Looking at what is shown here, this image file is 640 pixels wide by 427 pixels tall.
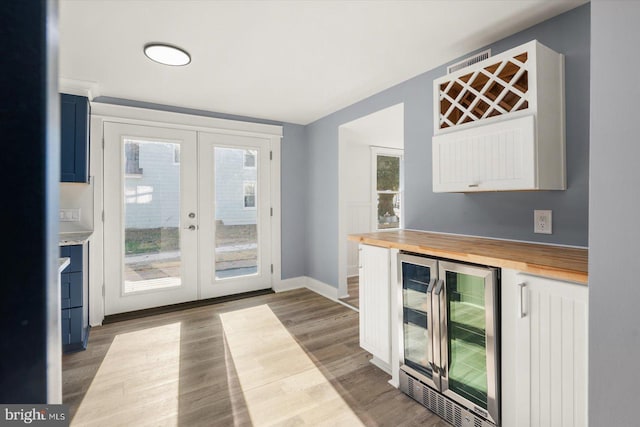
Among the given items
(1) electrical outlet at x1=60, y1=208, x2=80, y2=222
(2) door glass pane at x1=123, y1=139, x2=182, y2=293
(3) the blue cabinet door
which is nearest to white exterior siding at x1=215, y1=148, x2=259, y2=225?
(2) door glass pane at x1=123, y1=139, x2=182, y2=293

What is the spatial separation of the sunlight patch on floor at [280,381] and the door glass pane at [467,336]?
638mm

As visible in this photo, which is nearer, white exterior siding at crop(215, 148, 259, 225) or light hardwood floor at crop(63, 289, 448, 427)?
light hardwood floor at crop(63, 289, 448, 427)

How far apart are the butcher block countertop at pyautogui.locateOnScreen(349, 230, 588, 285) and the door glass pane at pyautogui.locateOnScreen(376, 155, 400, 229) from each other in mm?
3170

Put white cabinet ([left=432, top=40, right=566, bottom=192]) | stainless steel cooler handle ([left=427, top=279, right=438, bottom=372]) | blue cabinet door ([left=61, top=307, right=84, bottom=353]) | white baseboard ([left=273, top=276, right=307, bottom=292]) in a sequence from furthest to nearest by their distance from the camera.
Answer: white baseboard ([left=273, top=276, right=307, bottom=292]), blue cabinet door ([left=61, top=307, right=84, bottom=353]), stainless steel cooler handle ([left=427, top=279, right=438, bottom=372]), white cabinet ([left=432, top=40, right=566, bottom=192])

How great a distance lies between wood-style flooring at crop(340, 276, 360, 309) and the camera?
12.4 ft

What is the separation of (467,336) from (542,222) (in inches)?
35.0

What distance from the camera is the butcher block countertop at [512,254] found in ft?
4.37

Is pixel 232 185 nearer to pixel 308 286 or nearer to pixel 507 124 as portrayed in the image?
pixel 308 286

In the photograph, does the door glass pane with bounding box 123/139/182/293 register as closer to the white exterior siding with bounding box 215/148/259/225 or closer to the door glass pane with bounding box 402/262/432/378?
the white exterior siding with bounding box 215/148/259/225

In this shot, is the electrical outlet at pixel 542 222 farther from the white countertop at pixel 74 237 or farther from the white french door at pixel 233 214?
the white countertop at pixel 74 237

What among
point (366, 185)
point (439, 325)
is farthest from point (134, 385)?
point (366, 185)

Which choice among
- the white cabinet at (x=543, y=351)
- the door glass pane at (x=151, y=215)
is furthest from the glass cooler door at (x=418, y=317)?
the door glass pane at (x=151, y=215)

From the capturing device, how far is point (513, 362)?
1.49 meters

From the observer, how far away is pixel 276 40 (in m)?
2.24
